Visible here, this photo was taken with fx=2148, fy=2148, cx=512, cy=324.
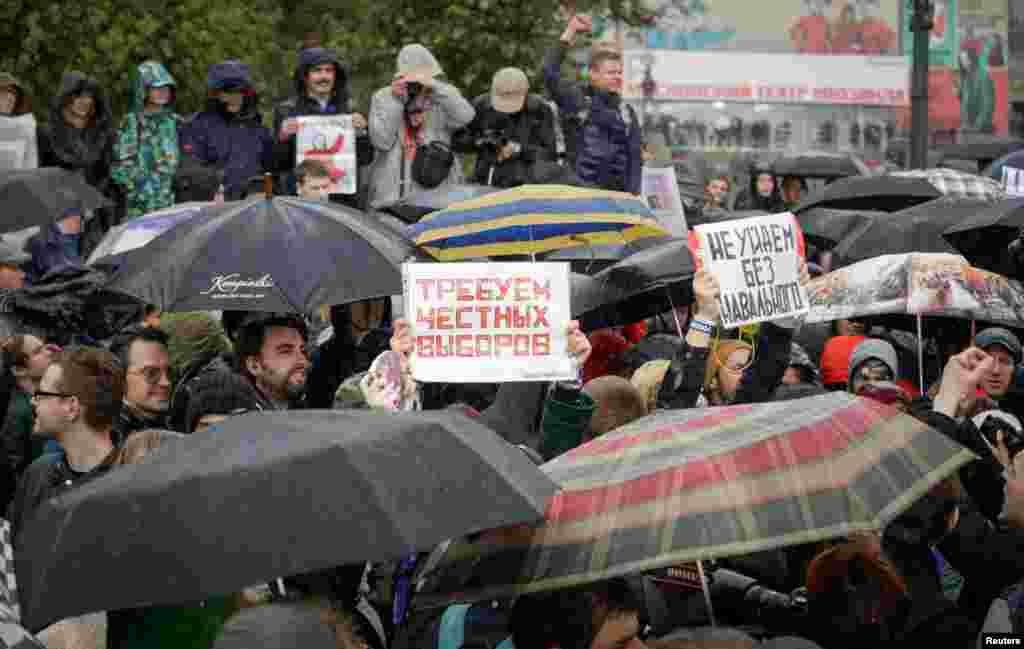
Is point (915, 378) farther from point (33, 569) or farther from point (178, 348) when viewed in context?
point (33, 569)

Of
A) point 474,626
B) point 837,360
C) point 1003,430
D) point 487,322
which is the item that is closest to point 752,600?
point 474,626

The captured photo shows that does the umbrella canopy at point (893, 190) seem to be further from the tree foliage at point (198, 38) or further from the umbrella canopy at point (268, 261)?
the umbrella canopy at point (268, 261)

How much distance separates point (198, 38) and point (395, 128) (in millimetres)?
8934

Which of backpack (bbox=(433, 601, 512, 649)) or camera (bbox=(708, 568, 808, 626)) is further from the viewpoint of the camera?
camera (bbox=(708, 568, 808, 626))

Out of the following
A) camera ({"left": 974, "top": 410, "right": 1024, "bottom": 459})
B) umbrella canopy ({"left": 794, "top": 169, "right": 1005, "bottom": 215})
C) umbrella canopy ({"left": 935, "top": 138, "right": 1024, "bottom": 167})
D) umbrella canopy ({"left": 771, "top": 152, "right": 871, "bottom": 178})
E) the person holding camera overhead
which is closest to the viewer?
camera ({"left": 974, "top": 410, "right": 1024, "bottom": 459})

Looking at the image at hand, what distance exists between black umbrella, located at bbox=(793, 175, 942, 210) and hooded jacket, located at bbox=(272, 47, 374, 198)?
357 centimetres

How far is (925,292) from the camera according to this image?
9.25 metres

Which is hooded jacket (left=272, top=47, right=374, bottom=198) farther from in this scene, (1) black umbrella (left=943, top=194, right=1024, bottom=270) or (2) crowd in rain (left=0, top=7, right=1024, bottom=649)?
(1) black umbrella (left=943, top=194, right=1024, bottom=270)

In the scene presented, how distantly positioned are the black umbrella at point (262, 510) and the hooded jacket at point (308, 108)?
7.86 meters

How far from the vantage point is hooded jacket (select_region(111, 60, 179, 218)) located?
46.5 ft

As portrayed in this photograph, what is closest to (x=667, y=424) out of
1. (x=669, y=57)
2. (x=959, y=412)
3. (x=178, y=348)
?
(x=959, y=412)

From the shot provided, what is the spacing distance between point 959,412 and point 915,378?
10.6 ft

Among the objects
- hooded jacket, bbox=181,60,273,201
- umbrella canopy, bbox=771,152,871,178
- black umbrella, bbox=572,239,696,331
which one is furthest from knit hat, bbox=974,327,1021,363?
umbrella canopy, bbox=771,152,871,178

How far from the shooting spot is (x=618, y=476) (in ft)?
17.4
